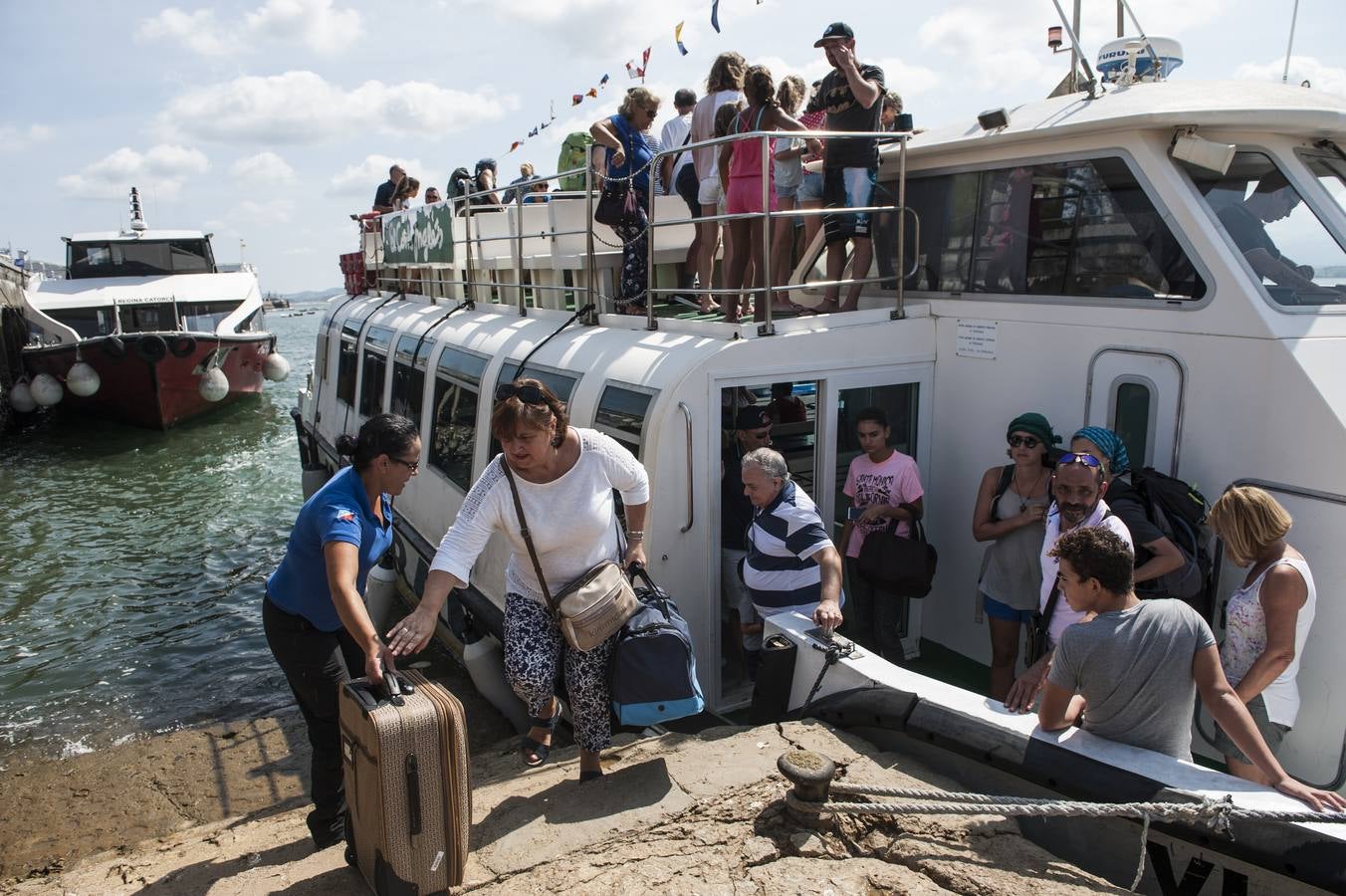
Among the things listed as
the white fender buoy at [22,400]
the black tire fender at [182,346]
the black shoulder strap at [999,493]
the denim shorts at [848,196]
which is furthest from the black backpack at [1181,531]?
the white fender buoy at [22,400]

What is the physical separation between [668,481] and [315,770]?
6.38ft

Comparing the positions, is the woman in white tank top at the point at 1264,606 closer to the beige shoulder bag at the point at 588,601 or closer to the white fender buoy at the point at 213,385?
the beige shoulder bag at the point at 588,601

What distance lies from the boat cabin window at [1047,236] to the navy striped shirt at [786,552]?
68.4 inches

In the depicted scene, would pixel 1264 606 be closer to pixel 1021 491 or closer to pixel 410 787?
pixel 1021 491

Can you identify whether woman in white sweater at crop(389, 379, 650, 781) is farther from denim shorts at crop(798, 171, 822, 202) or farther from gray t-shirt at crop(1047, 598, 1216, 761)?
denim shorts at crop(798, 171, 822, 202)

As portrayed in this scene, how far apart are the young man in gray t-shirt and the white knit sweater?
1.68m

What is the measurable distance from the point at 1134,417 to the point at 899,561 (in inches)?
49.3

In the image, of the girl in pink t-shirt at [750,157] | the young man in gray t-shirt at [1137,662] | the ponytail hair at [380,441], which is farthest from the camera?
the girl in pink t-shirt at [750,157]

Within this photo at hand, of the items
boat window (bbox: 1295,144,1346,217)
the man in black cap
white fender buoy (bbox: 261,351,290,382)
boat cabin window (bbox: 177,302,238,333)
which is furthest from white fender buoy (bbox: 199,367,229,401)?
boat window (bbox: 1295,144,1346,217)

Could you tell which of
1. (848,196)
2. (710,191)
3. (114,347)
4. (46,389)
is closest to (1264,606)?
(848,196)

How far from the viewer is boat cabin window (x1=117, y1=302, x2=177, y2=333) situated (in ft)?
65.7

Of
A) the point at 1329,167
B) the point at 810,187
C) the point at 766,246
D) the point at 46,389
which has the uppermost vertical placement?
the point at 810,187

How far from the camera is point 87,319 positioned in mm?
20094

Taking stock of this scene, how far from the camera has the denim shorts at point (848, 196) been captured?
5.22 m
